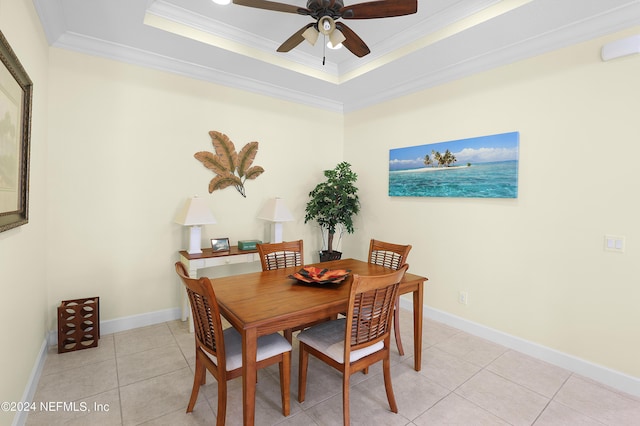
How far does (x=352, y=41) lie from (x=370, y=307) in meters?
1.88

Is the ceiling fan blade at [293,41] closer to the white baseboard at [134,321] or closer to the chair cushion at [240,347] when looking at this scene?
the chair cushion at [240,347]

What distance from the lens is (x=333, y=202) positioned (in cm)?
398

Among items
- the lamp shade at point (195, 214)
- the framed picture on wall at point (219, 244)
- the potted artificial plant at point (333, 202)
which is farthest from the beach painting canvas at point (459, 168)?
the lamp shade at point (195, 214)

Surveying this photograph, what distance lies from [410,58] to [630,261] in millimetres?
2470

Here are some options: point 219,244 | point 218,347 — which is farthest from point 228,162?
point 218,347

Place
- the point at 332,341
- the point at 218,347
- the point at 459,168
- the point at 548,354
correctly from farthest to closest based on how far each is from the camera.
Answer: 1. the point at 459,168
2. the point at 548,354
3. the point at 332,341
4. the point at 218,347

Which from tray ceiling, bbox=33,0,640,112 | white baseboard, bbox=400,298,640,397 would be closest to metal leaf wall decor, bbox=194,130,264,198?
tray ceiling, bbox=33,0,640,112

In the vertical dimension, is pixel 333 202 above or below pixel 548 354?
above

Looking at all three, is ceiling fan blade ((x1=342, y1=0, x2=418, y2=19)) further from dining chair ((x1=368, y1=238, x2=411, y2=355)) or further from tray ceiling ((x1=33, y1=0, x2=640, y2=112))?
dining chair ((x1=368, y1=238, x2=411, y2=355))

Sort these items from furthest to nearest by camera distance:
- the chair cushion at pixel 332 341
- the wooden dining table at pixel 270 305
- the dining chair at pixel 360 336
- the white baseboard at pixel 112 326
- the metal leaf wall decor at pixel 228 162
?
the metal leaf wall decor at pixel 228 162, the white baseboard at pixel 112 326, the chair cushion at pixel 332 341, the dining chair at pixel 360 336, the wooden dining table at pixel 270 305

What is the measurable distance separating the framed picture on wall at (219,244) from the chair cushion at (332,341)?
1.63 meters

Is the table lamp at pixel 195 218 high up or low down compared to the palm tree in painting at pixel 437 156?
down

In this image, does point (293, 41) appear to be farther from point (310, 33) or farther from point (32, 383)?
point (32, 383)

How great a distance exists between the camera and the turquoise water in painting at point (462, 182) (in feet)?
9.27
